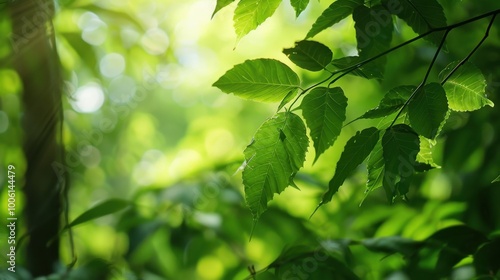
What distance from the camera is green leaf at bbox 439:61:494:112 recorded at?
0.39m

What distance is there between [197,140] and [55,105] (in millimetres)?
1010

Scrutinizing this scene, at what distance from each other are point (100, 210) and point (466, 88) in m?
0.47

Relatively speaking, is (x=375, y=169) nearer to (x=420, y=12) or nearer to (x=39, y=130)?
(x=420, y=12)

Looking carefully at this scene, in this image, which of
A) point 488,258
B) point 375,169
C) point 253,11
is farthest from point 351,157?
point 488,258

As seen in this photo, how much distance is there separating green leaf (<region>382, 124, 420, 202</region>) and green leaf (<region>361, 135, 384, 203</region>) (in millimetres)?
23

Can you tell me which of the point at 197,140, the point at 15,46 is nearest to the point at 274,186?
the point at 15,46

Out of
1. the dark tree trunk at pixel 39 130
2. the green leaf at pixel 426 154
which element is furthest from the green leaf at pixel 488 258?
the dark tree trunk at pixel 39 130

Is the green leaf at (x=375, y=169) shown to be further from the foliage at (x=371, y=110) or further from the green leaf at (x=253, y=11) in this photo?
the green leaf at (x=253, y=11)

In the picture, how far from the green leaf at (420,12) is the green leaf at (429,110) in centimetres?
5

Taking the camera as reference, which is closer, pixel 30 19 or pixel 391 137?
pixel 391 137

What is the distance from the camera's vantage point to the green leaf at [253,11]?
0.38 m

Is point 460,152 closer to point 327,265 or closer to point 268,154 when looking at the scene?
point 327,265

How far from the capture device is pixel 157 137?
9.41ft

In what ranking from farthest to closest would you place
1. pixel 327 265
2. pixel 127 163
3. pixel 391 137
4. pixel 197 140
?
pixel 127 163 < pixel 197 140 < pixel 327 265 < pixel 391 137
